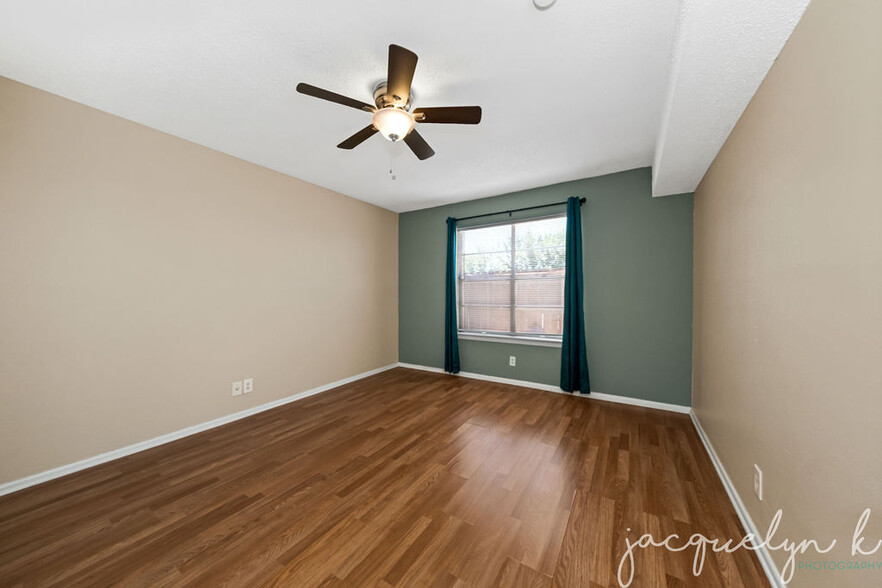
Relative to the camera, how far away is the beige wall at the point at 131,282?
1883mm

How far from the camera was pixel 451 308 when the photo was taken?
432 cm

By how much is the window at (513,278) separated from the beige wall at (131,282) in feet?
7.08

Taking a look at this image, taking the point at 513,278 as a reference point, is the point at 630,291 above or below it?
below

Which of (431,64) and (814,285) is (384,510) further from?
(431,64)

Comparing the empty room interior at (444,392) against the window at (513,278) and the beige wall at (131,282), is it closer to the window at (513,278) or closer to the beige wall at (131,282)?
the beige wall at (131,282)

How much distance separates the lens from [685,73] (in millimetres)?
1437

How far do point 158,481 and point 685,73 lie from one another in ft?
12.9

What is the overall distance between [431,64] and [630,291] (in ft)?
9.65

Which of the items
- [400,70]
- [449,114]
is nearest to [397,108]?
[400,70]

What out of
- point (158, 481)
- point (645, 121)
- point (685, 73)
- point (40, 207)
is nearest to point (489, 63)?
point (685, 73)

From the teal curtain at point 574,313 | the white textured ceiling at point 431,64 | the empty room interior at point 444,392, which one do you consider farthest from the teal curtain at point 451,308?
the white textured ceiling at point 431,64

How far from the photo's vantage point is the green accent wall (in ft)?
9.81

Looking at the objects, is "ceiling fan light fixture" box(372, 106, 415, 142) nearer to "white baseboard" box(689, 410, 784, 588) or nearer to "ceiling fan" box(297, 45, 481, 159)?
"ceiling fan" box(297, 45, 481, 159)

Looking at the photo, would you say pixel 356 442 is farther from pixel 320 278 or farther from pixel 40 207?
pixel 40 207
